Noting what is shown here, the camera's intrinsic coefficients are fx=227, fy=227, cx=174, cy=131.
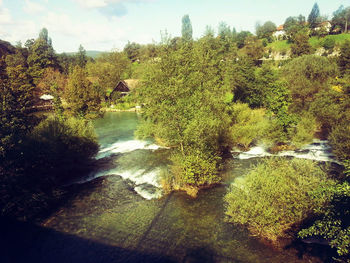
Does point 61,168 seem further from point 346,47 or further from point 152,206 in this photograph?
point 346,47

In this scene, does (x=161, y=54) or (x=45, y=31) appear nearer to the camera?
(x=161, y=54)

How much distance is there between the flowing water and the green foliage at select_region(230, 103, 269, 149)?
9.92 ft

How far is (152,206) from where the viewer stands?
18594mm

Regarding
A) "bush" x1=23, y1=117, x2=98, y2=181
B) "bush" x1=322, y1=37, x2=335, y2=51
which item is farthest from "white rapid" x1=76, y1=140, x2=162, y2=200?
"bush" x1=322, y1=37, x2=335, y2=51

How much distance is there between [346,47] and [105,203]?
2363 inches

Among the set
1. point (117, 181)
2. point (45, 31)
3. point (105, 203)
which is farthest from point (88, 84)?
point (45, 31)

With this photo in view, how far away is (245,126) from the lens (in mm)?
29953

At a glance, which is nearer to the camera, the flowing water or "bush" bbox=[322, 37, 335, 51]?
the flowing water

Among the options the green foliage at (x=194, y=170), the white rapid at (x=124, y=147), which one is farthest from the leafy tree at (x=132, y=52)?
the green foliage at (x=194, y=170)

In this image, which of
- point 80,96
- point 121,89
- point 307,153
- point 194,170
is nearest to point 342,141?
point 307,153

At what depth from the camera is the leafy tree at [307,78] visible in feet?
117

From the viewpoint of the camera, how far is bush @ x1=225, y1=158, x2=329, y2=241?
13.4 metres

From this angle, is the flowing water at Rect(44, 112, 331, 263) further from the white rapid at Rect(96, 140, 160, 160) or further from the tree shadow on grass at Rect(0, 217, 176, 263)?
the white rapid at Rect(96, 140, 160, 160)

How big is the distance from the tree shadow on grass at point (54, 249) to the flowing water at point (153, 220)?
0.37 ft
